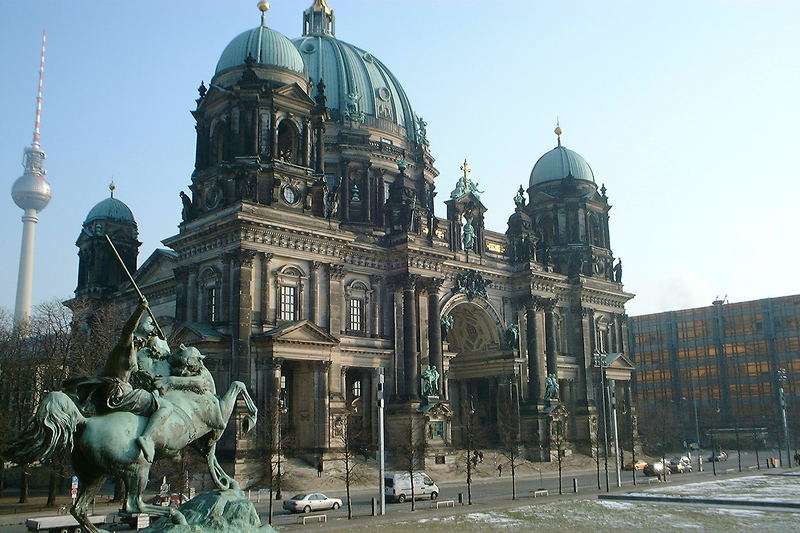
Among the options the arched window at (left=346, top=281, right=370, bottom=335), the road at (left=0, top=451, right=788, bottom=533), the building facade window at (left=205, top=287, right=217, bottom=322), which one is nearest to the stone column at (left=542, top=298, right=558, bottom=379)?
the road at (left=0, top=451, right=788, bottom=533)

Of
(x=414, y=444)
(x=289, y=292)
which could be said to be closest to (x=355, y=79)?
(x=289, y=292)

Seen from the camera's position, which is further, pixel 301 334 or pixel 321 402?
pixel 321 402

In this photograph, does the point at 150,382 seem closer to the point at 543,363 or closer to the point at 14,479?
the point at 14,479

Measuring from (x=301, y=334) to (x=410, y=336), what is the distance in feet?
43.0

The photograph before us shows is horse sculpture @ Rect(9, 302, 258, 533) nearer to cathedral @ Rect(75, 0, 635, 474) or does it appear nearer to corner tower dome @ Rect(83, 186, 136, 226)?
cathedral @ Rect(75, 0, 635, 474)

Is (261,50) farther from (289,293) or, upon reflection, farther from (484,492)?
(484,492)

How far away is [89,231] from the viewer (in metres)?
83.1

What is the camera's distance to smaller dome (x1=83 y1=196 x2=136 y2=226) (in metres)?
83.3

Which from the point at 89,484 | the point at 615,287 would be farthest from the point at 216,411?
the point at 615,287

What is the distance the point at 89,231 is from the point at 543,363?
157ft

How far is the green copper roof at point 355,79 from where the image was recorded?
Answer: 278ft

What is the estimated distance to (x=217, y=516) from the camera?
58.3ft

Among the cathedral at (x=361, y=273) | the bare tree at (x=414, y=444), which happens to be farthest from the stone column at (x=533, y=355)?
the bare tree at (x=414, y=444)

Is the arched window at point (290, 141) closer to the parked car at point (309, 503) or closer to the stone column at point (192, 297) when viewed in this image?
the stone column at point (192, 297)
